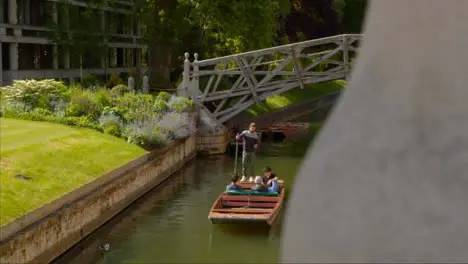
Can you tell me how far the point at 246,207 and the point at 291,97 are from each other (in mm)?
32015

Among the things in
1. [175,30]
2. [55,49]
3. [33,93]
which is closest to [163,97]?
[33,93]

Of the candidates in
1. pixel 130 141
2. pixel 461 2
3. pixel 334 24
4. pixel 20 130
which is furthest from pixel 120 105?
pixel 334 24

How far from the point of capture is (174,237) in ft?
53.6

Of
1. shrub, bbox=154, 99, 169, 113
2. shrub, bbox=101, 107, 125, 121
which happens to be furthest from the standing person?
shrub, bbox=154, 99, 169, 113

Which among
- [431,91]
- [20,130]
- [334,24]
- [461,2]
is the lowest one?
[20,130]

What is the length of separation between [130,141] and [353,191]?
63.4 feet

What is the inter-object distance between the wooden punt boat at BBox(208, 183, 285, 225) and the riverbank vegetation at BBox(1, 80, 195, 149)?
4.90 m

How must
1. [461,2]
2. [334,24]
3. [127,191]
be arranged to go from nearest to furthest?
[461,2]
[127,191]
[334,24]

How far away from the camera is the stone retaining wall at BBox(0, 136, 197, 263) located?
38.6 ft

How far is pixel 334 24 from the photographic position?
177 feet

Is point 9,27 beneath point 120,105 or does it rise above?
above

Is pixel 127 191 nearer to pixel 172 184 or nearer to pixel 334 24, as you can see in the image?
pixel 172 184

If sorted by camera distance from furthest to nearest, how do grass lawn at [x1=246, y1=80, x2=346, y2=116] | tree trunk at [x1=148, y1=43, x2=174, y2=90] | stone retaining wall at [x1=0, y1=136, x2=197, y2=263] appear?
grass lawn at [x1=246, y1=80, x2=346, y2=116] < tree trunk at [x1=148, y1=43, x2=174, y2=90] < stone retaining wall at [x1=0, y1=136, x2=197, y2=263]

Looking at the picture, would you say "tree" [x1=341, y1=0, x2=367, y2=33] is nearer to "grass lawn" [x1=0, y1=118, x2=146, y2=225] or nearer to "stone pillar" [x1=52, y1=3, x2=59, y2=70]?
"stone pillar" [x1=52, y1=3, x2=59, y2=70]
